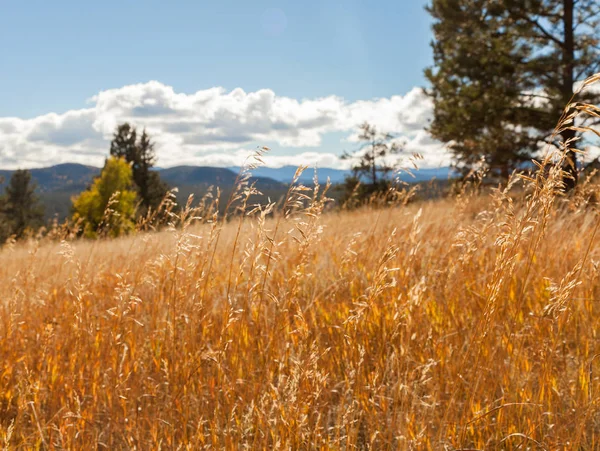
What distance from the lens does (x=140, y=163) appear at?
3753cm

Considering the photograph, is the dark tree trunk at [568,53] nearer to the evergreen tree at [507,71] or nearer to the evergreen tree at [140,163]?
the evergreen tree at [507,71]

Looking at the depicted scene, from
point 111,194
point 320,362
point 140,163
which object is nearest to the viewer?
point 320,362

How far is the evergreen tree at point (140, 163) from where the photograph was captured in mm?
36812

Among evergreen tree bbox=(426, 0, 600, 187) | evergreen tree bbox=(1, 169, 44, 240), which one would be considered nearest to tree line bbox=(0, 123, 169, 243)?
evergreen tree bbox=(1, 169, 44, 240)

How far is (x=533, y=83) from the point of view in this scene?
38.6ft

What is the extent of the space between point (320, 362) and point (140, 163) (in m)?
38.5

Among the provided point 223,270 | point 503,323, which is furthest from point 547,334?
point 223,270

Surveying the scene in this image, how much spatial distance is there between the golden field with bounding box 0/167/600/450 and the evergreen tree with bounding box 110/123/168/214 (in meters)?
35.7

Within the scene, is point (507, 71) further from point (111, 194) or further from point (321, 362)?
point (111, 194)

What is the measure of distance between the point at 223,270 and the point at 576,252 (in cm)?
315

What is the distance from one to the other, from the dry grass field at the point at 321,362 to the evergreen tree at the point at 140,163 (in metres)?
35.7

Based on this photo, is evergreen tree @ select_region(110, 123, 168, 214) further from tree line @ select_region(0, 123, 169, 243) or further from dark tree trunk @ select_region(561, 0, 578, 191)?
dark tree trunk @ select_region(561, 0, 578, 191)

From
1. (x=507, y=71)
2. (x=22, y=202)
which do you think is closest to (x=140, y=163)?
(x=22, y=202)

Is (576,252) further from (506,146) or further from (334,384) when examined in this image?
(506,146)
